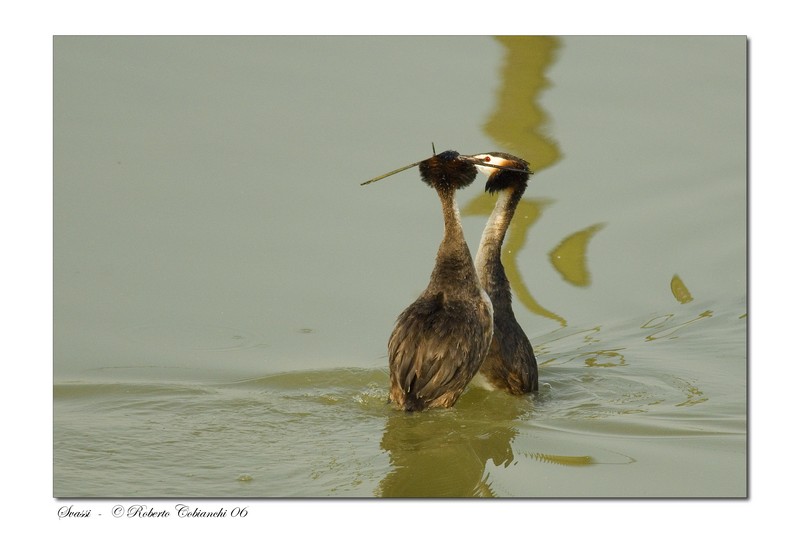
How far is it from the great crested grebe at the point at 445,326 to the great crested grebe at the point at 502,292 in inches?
13.8

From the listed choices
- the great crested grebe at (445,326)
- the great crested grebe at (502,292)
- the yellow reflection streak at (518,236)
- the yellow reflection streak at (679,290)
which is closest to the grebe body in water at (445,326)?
the great crested grebe at (445,326)

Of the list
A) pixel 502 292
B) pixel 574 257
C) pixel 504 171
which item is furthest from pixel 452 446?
pixel 574 257

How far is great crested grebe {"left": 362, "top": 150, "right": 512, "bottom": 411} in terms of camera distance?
25.1ft

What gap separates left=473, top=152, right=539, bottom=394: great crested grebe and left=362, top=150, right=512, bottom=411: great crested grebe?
13.8 inches

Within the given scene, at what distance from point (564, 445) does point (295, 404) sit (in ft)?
6.12

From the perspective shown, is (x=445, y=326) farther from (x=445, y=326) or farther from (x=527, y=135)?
(x=527, y=135)

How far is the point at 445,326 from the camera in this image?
7734mm

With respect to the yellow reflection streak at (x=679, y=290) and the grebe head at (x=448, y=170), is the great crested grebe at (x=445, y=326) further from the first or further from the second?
the yellow reflection streak at (x=679, y=290)

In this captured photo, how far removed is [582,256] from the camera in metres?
10.5

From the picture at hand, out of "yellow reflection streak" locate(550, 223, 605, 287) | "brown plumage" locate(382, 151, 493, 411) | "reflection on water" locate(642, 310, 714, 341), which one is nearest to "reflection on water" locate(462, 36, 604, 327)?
"yellow reflection streak" locate(550, 223, 605, 287)

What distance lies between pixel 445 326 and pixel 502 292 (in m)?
1.09

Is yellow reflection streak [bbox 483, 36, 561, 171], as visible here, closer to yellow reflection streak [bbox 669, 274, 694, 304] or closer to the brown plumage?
yellow reflection streak [bbox 669, 274, 694, 304]

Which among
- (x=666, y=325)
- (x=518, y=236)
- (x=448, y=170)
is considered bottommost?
(x=666, y=325)

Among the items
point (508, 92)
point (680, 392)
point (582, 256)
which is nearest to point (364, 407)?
point (680, 392)
